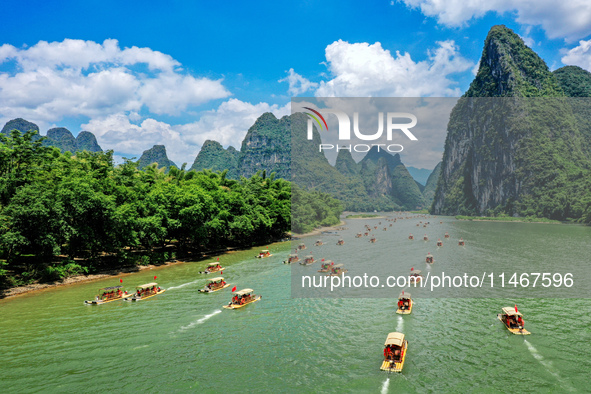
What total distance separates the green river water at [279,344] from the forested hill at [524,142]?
118m

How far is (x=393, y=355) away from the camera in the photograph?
63.0 feet

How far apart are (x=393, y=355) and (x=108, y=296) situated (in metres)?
27.1

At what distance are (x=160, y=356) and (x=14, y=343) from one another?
35.4ft

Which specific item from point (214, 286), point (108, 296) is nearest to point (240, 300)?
point (214, 286)

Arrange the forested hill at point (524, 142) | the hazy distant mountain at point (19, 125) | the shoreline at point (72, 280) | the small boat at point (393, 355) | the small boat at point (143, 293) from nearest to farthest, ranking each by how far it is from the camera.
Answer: the small boat at point (393, 355)
the small boat at point (143, 293)
the shoreline at point (72, 280)
the forested hill at point (524, 142)
the hazy distant mountain at point (19, 125)

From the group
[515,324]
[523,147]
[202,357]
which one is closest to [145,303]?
[202,357]

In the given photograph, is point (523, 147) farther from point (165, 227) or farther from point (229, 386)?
point (229, 386)

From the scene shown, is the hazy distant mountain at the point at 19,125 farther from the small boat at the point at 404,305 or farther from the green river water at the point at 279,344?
the small boat at the point at 404,305

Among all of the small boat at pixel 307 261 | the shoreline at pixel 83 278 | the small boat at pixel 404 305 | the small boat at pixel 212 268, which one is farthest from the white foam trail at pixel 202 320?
the small boat at pixel 307 261

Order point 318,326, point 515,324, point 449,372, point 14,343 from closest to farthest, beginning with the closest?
1. point 449,372
2. point 14,343
3. point 515,324
4. point 318,326

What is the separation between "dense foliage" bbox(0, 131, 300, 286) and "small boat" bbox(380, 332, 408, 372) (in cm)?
3409

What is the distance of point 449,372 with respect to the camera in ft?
61.4

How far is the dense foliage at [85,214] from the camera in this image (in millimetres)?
33688

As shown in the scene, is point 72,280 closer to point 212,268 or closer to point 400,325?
point 212,268
